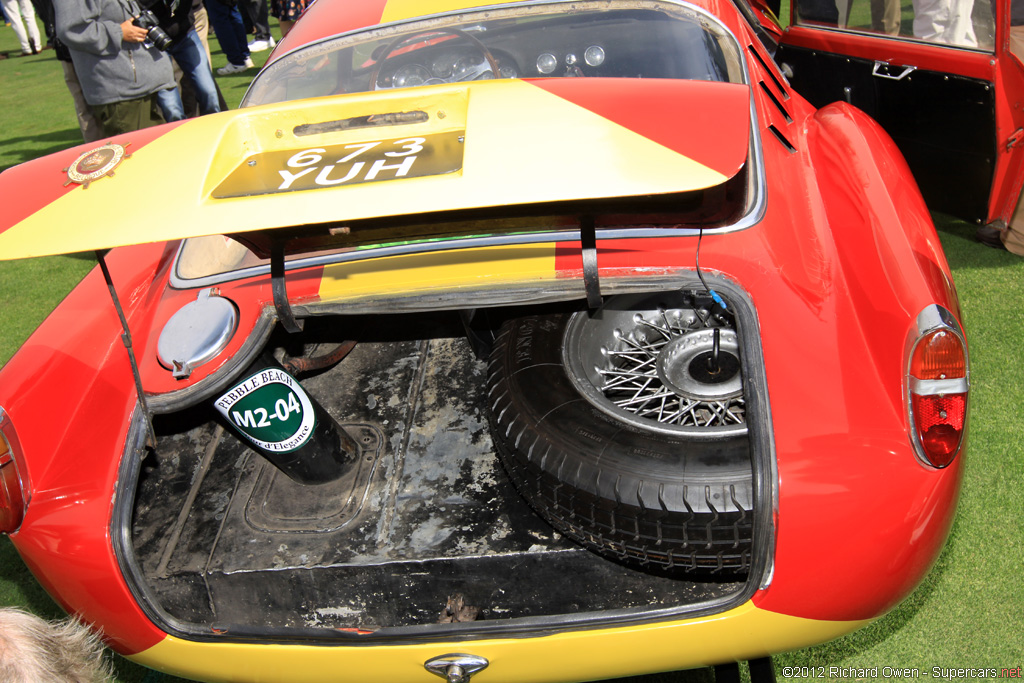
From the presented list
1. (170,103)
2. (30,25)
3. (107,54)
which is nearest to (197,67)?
(170,103)

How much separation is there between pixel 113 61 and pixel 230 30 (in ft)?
16.1

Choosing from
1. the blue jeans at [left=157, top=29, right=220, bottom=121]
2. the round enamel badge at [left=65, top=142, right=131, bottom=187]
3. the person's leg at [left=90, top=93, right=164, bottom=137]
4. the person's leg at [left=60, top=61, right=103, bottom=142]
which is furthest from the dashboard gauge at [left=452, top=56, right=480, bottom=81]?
the person's leg at [left=60, top=61, right=103, bottom=142]

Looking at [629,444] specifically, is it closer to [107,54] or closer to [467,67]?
[467,67]

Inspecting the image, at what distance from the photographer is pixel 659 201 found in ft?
5.99

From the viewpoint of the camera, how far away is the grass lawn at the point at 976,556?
2.10 m

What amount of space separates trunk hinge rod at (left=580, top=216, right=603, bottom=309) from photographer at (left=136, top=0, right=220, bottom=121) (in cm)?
369

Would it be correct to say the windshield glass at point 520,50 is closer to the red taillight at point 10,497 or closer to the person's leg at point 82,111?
the red taillight at point 10,497

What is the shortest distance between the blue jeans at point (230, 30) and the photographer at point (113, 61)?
14.6ft

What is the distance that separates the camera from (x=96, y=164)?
1.66 meters

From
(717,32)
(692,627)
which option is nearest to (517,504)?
(692,627)

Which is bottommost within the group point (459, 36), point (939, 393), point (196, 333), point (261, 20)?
point (261, 20)

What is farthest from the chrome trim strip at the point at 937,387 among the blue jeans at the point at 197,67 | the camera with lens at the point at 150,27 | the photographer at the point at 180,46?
the blue jeans at the point at 197,67

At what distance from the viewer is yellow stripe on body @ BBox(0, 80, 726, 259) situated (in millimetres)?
1406

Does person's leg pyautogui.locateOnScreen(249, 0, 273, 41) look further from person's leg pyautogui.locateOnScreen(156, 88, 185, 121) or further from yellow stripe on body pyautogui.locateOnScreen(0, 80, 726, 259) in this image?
yellow stripe on body pyautogui.locateOnScreen(0, 80, 726, 259)
